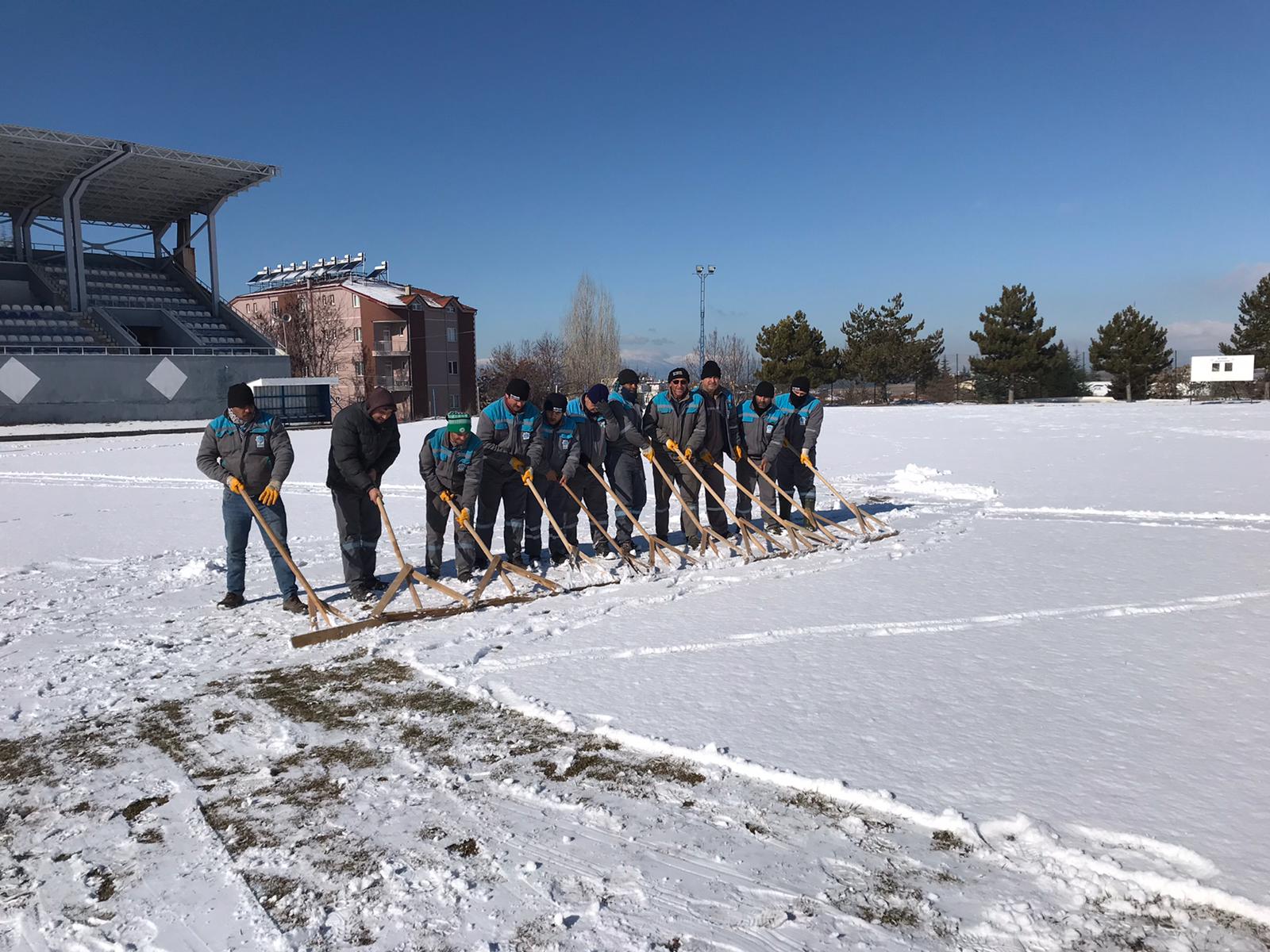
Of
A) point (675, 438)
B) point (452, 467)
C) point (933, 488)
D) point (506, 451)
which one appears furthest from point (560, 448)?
point (933, 488)

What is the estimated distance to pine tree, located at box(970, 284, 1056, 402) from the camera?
130 feet

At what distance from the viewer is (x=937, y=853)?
2615 millimetres

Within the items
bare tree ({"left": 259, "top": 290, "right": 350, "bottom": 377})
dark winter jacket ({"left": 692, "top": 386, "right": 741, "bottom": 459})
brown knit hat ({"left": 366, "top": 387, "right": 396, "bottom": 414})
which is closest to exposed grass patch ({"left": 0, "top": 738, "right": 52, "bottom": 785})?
brown knit hat ({"left": 366, "top": 387, "right": 396, "bottom": 414})

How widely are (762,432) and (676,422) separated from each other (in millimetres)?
892

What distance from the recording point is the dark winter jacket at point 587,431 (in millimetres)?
7020

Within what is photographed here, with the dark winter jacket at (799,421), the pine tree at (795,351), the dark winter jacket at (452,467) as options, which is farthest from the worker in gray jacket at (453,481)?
the pine tree at (795,351)

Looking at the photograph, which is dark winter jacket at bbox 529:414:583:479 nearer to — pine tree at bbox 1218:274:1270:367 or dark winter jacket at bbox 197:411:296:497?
dark winter jacket at bbox 197:411:296:497

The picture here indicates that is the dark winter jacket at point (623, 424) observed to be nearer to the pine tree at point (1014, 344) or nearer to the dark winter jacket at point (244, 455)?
the dark winter jacket at point (244, 455)

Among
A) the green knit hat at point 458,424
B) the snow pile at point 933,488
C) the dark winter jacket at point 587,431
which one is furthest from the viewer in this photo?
the snow pile at point 933,488

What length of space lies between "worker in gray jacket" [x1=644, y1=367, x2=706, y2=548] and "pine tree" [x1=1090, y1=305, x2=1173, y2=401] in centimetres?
3899

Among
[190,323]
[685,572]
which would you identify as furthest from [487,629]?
[190,323]

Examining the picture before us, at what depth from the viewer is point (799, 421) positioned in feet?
26.3

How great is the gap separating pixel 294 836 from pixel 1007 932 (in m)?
2.19

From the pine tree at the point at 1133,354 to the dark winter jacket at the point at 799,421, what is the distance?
38.0m
